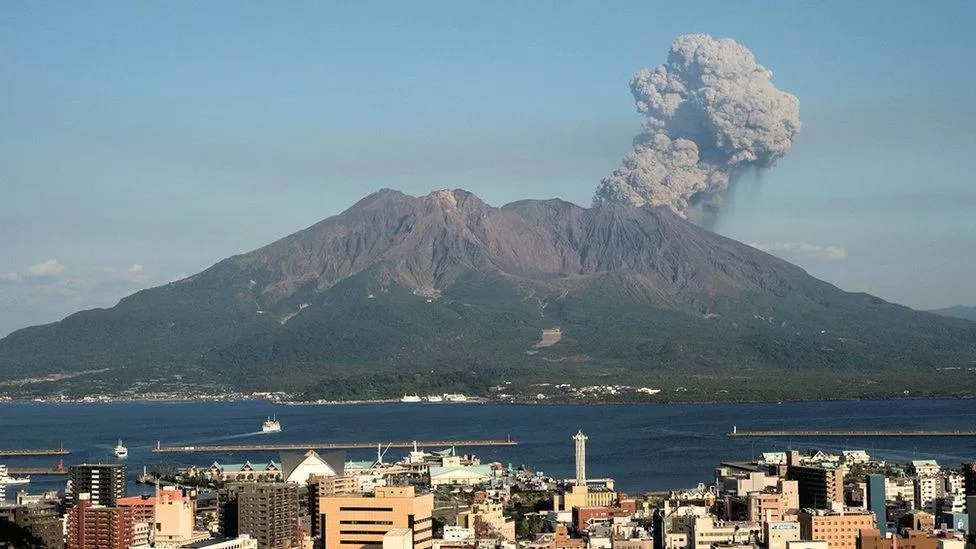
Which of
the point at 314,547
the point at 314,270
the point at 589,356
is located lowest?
the point at 314,547

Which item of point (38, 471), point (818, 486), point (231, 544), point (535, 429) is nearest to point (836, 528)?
point (231, 544)

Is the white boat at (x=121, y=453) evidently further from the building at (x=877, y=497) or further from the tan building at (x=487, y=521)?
the building at (x=877, y=497)

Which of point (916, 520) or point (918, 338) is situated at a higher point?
point (918, 338)

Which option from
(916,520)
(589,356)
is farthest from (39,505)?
(589,356)

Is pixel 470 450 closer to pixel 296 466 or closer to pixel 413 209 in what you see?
pixel 296 466

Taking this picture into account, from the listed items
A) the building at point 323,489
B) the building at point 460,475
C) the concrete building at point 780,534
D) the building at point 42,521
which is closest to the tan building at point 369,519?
the building at point 323,489

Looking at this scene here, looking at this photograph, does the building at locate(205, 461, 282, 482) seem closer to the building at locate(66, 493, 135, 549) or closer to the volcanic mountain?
the building at locate(66, 493, 135, 549)

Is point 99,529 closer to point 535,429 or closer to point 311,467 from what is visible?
point 311,467

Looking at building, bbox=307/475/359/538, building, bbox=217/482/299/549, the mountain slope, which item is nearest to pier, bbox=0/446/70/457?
building, bbox=307/475/359/538
